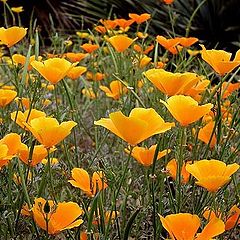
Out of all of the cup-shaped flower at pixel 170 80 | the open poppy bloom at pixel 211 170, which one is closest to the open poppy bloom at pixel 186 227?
the open poppy bloom at pixel 211 170

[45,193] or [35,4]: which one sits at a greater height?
[45,193]

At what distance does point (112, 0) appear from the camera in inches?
230

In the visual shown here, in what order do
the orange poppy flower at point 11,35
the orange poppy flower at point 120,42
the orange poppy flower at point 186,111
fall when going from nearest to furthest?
the orange poppy flower at point 186,111 < the orange poppy flower at point 11,35 < the orange poppy flower at point 120,42

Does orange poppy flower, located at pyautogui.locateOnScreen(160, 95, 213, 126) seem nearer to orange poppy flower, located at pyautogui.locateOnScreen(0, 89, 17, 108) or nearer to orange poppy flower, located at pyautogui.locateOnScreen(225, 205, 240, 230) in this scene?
orange poppy flower, located at pyautogui.locateOnScreen(225, 205, 240, 230)

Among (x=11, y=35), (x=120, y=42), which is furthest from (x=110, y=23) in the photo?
(x=11, y=35)

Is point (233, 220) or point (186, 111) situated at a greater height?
point (186, 111)

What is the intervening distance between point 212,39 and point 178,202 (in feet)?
14.1

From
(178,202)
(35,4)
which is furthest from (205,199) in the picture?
(35,4)

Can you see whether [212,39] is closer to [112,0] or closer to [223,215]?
[112,0]

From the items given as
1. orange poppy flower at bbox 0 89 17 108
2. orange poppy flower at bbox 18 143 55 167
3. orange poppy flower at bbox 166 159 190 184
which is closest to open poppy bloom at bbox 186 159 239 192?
orange poppy flower at bbox 166 159 190 184

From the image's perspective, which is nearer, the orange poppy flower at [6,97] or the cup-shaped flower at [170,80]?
the cup-shaped flower at [170,80]

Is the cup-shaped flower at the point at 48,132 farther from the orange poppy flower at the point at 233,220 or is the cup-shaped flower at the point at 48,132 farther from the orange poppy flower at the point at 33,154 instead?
the orange poppy flower at the point at 233,220

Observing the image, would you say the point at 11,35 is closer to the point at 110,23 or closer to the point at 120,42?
the point at 120,42

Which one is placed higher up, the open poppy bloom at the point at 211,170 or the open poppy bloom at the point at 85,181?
the open poppy bloom at the point at 211,170
